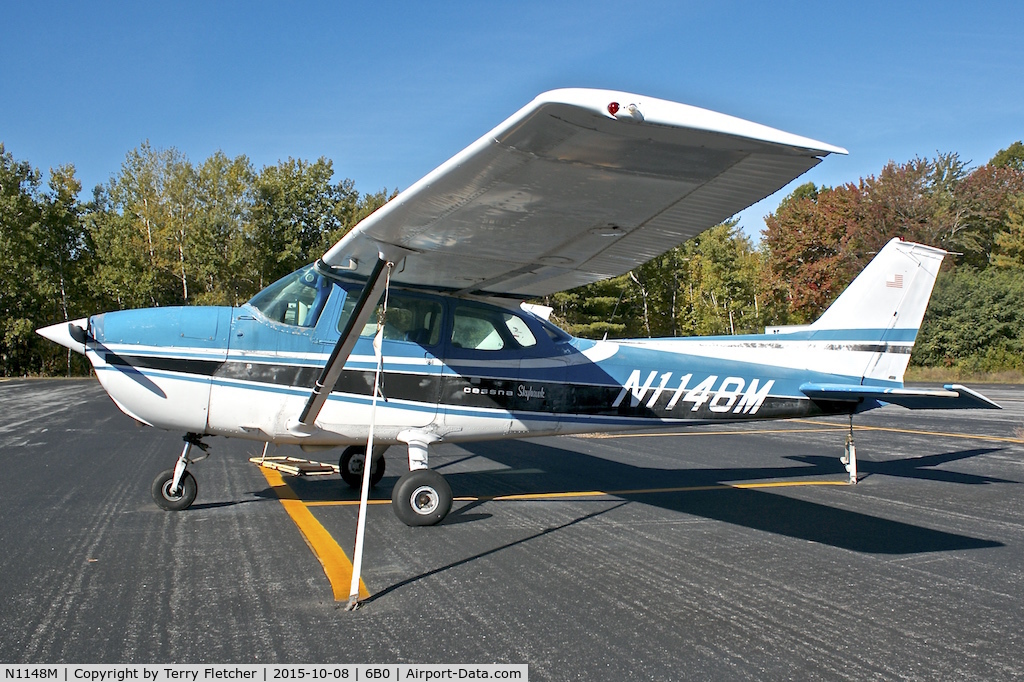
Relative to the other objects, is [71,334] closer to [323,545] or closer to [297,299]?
[297,299]

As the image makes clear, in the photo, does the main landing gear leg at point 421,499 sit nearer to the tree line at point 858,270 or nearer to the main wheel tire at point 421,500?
the main wheel tire at point 421,500

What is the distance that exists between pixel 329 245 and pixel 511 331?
4185 cm

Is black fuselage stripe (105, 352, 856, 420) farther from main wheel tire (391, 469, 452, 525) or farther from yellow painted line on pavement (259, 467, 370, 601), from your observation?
yellow painted line on pavement (259, 467, 370, 601)

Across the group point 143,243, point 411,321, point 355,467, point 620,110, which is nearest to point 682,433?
point 355,467

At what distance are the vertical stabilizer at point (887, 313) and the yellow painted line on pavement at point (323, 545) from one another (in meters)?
5.81

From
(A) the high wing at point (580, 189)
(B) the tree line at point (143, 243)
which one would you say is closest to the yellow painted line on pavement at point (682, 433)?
(A) the high wing at point (580, 189)

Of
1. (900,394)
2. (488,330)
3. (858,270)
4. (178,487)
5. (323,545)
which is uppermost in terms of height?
(858,270)

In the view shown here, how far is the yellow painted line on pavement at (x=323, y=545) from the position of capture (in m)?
4.32

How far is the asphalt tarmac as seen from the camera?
3.39 meters

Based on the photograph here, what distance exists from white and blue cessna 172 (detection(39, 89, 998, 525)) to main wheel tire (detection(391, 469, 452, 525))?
A: 2cm

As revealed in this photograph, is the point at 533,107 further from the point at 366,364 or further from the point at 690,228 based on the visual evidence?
the point at 366,364

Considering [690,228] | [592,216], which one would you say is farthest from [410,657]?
[690,228]

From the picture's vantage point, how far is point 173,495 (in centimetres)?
644

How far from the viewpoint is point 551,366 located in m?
7.07
